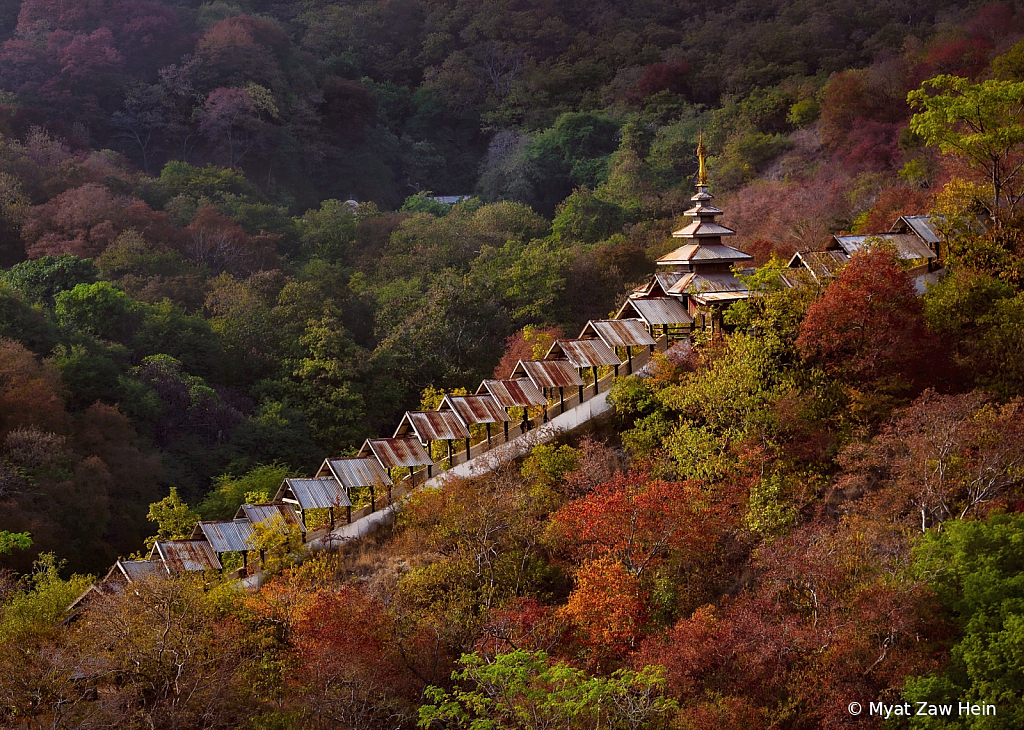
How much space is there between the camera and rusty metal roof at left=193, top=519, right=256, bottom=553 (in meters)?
26.9

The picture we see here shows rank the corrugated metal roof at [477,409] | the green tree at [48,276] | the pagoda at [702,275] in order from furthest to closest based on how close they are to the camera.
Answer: the green tree at [48,276], the pagoda at [702,275], the corrugated metal roof at [477,409]

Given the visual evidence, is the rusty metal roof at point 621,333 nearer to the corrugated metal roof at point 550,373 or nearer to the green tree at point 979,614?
the corrugated metal roof at point 550,373

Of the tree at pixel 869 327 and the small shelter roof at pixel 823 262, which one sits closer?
the tree at pixel 869 327

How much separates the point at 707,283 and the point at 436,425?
8132 millimetres

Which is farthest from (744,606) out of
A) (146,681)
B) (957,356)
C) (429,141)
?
(429,141)

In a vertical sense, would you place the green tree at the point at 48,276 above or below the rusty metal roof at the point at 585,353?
above

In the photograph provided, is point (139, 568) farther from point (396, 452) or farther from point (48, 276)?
point (48, 276)

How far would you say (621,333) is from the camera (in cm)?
3045

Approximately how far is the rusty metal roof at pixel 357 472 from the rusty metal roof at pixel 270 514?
46.9 inches

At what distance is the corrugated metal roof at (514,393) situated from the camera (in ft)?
95.6

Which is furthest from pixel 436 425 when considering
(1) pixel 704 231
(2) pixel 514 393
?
(1) pixel 704 231

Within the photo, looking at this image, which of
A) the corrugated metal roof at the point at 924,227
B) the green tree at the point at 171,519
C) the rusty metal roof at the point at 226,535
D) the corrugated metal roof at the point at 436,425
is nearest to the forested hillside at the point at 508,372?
the green tree at the point at 171,519

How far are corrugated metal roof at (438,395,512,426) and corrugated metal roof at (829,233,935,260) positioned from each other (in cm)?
961

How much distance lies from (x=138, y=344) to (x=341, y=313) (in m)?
7.60
